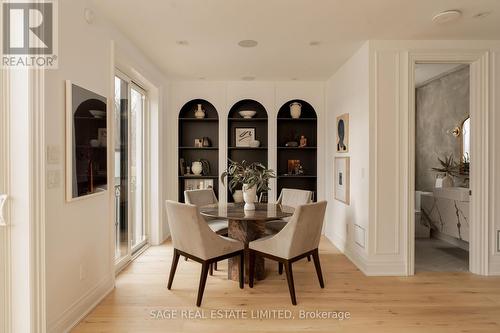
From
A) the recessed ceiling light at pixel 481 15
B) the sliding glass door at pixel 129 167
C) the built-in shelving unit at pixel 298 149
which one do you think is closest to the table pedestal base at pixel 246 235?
the sliding glass door at pixel 129 167

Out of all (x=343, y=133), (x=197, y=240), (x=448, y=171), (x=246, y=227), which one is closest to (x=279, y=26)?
(x=343, y=133)

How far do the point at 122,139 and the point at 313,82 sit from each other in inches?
129

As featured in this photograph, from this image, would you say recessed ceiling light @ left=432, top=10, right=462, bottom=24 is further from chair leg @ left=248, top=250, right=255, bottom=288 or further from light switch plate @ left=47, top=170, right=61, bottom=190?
light switch plate @ left=47, top=170, right=61, bottom=190

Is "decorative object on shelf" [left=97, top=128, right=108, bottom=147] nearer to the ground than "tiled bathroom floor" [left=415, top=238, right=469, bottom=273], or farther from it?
farther from it

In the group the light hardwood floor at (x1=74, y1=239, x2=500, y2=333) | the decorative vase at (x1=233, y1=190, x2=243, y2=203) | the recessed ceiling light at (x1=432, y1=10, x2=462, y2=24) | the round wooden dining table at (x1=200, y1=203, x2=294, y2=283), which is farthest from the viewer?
the decorative vase at (x1=233, y1=190, x2=243, y2=203)

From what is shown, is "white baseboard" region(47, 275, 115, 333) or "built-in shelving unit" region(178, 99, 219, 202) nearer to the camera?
"white baseboard" region(47, 275, 115, 333)

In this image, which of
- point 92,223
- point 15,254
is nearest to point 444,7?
point 92,223

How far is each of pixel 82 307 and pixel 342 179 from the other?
342 centimetres

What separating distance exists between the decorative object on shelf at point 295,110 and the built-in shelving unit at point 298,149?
182mm

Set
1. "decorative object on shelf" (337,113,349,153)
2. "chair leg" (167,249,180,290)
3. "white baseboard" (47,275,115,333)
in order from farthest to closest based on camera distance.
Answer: "decorative object on shelf" (337,113,349,153) < "chair leg" (167,249,180,290) < "white baseboard" (47,275,115,333)

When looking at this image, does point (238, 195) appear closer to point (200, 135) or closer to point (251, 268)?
point (200, 135)

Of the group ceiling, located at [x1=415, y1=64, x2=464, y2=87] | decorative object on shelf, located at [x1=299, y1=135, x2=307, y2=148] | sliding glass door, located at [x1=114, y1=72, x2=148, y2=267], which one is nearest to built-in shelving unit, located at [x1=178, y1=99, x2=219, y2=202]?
sliding glass door, located at [x1=114, y1=72, x2=148, y2=267]

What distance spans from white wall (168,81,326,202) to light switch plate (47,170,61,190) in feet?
10.3

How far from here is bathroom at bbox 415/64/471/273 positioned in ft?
13.7
